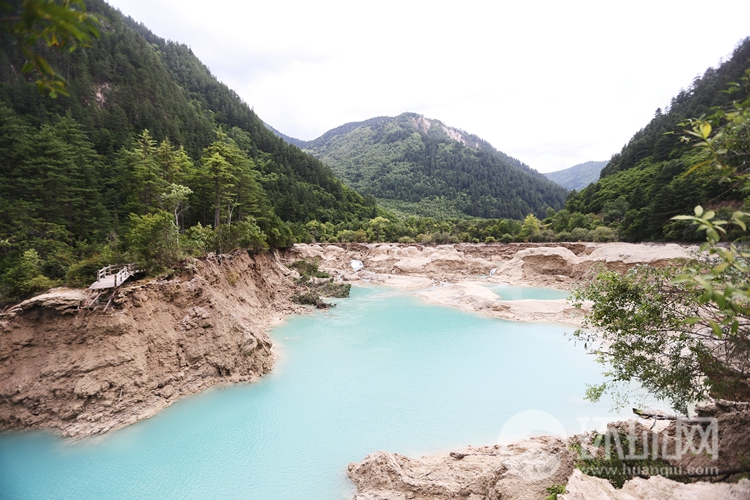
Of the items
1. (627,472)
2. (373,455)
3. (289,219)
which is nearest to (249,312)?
(373,455)

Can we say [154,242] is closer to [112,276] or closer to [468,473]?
[112,276]

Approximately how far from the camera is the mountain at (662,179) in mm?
29703

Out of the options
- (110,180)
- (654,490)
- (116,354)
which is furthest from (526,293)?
(110,180)

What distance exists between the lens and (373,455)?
765cm

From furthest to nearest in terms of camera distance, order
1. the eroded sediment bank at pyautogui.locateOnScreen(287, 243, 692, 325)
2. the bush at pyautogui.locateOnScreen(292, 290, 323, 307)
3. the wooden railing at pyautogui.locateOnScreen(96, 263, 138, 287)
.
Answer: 1. the bush at pyautogui.locateOnScreen(292, 290, 323, 307)
2. the eroded sediment bank at pyautogui.locateOnScreen(287, 243, 692, 325)
3. the wooden railing at pyautogui.locateOnScreen(96, 263, 138, 287)

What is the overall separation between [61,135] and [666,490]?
30.1 metres

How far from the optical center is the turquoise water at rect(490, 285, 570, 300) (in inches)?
1037

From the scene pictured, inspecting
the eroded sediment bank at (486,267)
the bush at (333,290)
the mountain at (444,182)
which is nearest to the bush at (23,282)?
the bush at (333,290)

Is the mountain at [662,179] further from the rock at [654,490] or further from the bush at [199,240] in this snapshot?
the bush at [199,240]

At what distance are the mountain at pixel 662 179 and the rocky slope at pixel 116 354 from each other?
3338 cm

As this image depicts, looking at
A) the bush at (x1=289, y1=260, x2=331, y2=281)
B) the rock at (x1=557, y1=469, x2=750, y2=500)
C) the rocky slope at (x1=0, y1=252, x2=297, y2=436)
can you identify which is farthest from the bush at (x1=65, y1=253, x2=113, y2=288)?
the bush at (x1=289, y1=260, x2=331, y2=281)

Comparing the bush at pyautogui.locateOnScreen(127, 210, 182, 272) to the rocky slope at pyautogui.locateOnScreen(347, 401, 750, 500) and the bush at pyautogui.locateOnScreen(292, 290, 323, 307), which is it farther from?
the bush at pyautogui.locateOnScreen(292, 290, 323, 307)

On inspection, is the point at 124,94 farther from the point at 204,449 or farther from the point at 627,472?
the point at 627,472

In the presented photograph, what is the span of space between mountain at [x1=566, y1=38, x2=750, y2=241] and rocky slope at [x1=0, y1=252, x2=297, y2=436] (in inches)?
1314
